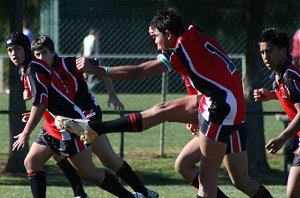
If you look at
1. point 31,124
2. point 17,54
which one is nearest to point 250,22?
point 17,54

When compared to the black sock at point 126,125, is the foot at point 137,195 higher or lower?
lower

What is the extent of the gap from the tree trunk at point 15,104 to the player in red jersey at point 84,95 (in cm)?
315

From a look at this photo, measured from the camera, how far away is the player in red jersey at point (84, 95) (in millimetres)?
8773

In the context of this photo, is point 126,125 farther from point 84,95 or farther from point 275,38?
point 84,95

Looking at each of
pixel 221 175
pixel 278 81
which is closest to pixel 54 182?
pixel 221 175

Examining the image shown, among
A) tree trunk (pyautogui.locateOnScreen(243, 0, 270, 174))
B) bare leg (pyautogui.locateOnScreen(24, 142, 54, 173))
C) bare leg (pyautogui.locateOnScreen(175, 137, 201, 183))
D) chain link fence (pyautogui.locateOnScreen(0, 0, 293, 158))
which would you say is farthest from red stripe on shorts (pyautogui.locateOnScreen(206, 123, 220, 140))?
chain link fence (pyautogui.locateOnScreen(0, 0, 293, 158))

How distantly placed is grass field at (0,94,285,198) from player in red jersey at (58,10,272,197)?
3004mm

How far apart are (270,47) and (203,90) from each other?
752mm

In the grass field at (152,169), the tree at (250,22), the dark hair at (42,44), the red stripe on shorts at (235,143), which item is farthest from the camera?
the tree at (250,22)

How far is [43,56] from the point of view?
8.78 meters

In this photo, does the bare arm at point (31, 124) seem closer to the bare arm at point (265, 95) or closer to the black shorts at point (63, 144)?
the black shorts at point (63, 144)

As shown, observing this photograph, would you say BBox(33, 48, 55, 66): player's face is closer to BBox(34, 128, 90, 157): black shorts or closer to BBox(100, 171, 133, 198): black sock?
BBox(34, 128, 90, 157): black shorts

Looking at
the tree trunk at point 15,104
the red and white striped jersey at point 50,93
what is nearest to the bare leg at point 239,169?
the red and white striped jersey at point 50,93

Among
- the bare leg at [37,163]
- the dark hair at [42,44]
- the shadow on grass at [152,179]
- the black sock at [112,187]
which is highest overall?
the dark hair at [42,44]
